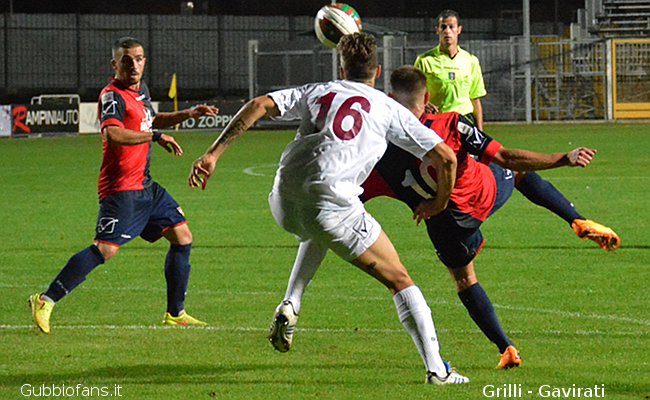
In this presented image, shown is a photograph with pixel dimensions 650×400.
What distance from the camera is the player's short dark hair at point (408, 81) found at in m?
7.08

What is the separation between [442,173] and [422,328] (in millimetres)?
787

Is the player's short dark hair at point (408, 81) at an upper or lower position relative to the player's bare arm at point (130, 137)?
upper

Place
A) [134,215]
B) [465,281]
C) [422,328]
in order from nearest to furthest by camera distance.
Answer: [422,328] < [465,281] < [134,215]

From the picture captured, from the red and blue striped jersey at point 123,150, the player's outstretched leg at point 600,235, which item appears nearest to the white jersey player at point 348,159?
the red and blue striped jersey at point 123,150

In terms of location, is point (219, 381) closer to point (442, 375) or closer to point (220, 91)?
point (442, 375)

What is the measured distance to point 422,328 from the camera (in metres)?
6.63

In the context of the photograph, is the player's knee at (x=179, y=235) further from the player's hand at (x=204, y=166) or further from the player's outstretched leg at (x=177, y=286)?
the player's hand at (x=204, y=166)

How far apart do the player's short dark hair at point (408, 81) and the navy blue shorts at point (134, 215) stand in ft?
7.80

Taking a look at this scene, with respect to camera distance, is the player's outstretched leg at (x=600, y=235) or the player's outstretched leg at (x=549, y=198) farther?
the player's outstretched leg at (x=549, y=198)

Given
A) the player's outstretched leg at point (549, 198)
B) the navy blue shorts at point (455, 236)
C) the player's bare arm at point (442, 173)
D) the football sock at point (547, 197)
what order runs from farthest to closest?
the football sock at point (547, 197) → the player's outstretched leg at point (549, 198) → the navy blue shorts at point (455, 236) → the player's bare arm at point (442, 173)

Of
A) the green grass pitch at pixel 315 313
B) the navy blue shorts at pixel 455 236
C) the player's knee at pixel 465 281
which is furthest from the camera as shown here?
the player's knee at pixel 465 281

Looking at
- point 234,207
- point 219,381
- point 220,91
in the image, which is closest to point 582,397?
point 219,381

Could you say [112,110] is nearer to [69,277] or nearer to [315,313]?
[69,277]

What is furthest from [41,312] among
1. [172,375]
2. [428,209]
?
[428,209]
